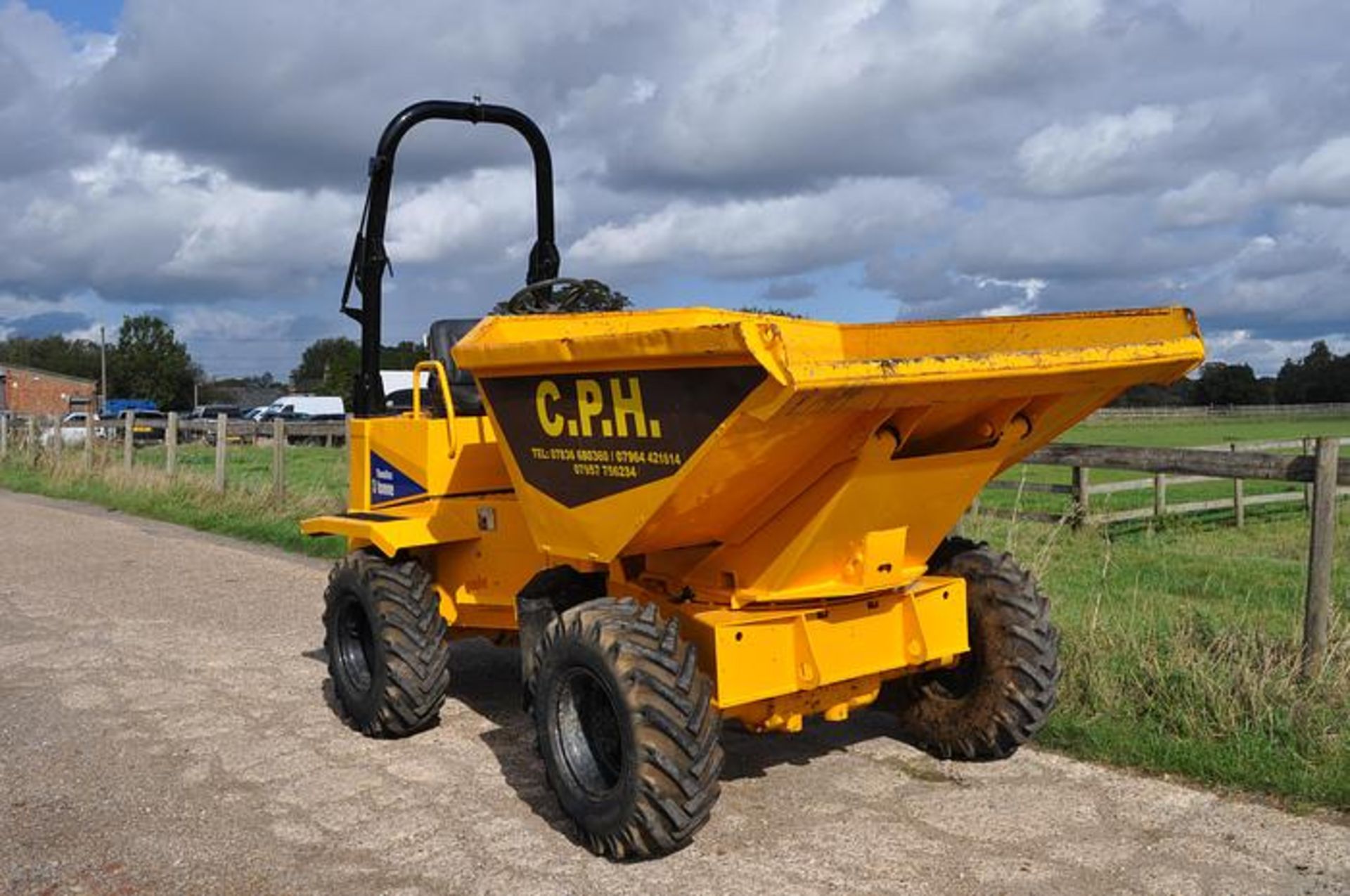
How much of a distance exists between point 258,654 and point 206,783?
2.55 meters

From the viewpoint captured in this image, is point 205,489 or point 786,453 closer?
point 786,453

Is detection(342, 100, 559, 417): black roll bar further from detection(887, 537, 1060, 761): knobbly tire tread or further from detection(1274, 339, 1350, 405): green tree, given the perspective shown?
detection(1274, 339, 1350, 405): green tree

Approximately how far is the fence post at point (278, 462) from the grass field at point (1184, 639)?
0.14 metres

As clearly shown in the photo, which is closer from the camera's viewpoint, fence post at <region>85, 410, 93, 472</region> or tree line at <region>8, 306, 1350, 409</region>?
fence post at <region>85, 410, 93, 472</region>

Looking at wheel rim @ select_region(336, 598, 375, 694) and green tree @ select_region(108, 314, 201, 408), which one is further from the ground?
green tree @ select_region(108, 314, 201, 408)

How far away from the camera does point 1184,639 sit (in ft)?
19.2

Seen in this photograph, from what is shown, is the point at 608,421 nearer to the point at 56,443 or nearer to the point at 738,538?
the point at 738,538

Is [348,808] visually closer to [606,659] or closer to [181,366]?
[606,659]

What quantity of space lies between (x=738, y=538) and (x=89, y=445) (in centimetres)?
2038

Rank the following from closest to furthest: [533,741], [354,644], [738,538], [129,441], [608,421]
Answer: [608,421]
[738,538]
[533,741]
[354,644]
[129,441]

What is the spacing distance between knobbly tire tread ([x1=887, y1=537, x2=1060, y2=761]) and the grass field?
1.48 feet

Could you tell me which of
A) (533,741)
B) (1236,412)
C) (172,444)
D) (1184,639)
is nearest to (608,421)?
(533,741)

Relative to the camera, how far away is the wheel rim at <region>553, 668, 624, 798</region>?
444 centimetres

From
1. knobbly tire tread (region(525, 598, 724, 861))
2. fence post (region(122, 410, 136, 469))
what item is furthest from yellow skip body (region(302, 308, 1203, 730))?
fence post (region(122, 410, 136, 469))
